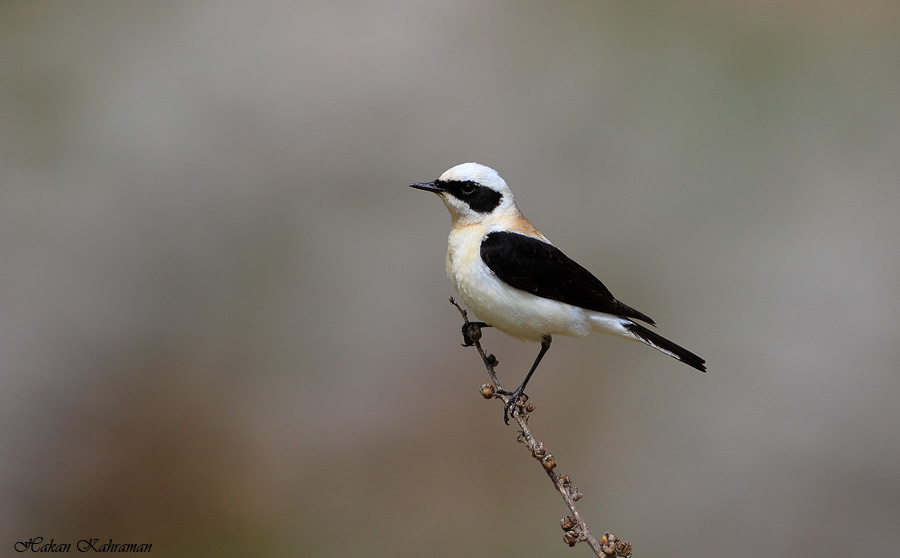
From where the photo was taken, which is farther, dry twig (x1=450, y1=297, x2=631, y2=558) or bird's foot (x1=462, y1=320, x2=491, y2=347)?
bird's foot (x1=462, y1=320, x2=491, y2=347)

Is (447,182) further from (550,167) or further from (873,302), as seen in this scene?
(873,302)

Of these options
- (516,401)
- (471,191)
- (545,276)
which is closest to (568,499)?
(516,401)

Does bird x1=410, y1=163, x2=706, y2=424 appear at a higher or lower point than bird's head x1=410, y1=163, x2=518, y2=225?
lower

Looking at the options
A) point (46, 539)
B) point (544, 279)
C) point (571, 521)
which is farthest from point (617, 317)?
point (46, 539)

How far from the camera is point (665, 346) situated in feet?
13.0

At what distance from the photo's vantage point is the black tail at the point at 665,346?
3.88 m

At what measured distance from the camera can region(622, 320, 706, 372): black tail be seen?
12.7ft

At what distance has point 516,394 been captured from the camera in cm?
406

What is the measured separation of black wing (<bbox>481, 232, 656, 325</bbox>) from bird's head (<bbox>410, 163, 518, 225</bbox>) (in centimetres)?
27

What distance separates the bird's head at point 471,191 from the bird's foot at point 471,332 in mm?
584

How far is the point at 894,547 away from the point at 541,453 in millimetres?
5008

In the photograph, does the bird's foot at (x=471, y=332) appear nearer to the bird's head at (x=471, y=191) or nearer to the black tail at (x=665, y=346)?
the bird's head at (x=471, y=191)

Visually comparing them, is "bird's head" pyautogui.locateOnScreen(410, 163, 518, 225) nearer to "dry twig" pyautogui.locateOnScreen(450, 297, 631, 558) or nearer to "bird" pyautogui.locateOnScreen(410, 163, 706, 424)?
"bird" pyautogui.locateOnScreen(410, 163, 706, 424)

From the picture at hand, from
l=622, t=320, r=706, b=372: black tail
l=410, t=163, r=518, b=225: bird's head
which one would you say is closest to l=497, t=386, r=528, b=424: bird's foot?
l=622, t=320, r=706, b=372: black tail
